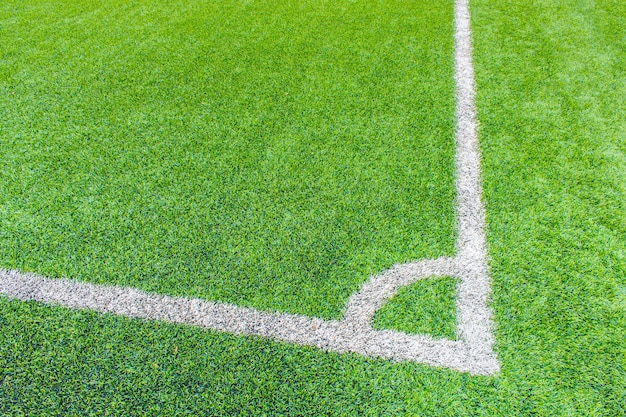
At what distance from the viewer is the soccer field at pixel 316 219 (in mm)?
1800

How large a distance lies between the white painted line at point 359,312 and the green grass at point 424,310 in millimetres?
28

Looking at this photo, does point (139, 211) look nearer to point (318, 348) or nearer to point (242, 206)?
point (242, 206)

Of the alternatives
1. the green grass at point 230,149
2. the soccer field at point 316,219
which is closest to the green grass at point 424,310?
the soccer field at point 316,219

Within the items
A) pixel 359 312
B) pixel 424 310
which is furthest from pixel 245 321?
pixel 424 310

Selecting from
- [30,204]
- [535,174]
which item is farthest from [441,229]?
[30,204]

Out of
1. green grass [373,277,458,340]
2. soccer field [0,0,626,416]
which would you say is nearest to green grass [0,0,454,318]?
soccer field [0,0,626,416]

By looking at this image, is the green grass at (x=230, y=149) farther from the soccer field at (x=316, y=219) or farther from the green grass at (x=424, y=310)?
the green grass at (x=424, y=310)

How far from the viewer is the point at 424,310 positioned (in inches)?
79.2

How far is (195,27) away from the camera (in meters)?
4.05

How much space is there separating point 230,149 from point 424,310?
150 cm

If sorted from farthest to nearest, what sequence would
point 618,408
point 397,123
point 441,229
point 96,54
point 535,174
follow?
point 96,54 < point 397,123 < point 535,174 < point 441,229 < point 618,408

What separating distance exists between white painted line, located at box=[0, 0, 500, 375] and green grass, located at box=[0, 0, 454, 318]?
0.06 m

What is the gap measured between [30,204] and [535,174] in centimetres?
278

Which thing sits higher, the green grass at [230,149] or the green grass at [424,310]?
the green grass at [230,149]
